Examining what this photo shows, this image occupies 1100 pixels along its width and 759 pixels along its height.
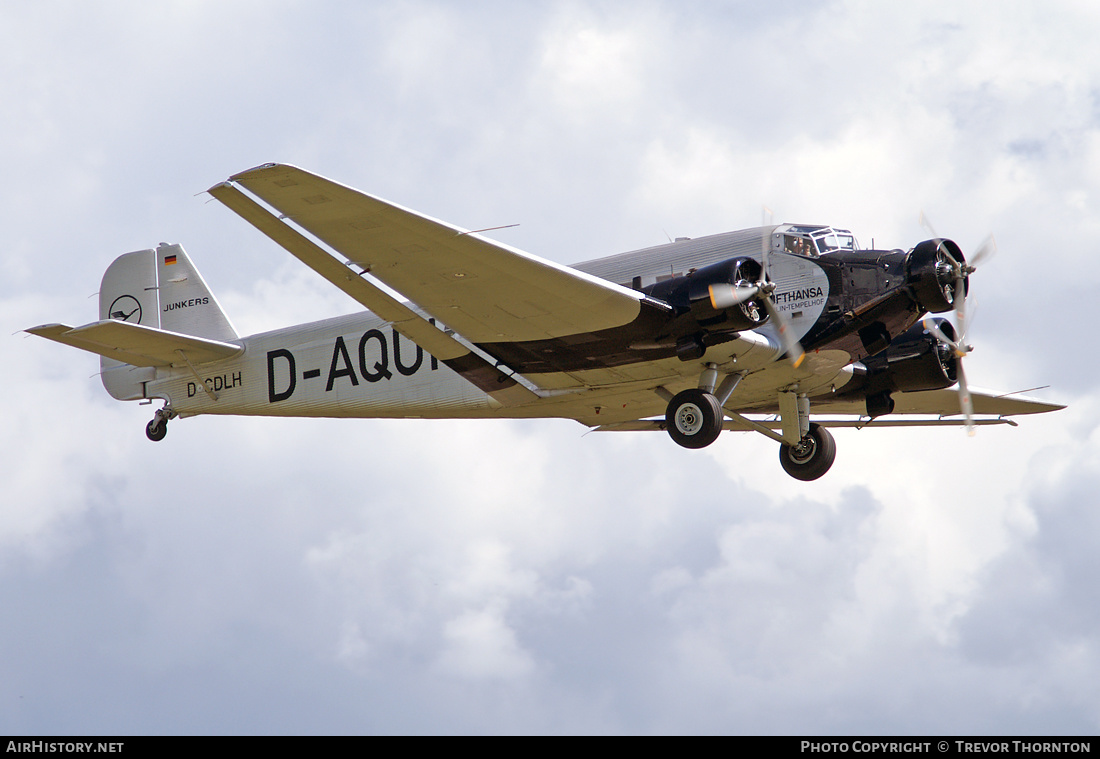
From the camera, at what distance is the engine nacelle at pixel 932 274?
16172 mm

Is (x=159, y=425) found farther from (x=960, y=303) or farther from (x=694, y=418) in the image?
(x=960, y=303)

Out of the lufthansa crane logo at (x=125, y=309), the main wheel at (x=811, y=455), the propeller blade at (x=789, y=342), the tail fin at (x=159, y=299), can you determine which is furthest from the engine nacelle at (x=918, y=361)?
the lufthansa crane logo at (x=125, y=309)

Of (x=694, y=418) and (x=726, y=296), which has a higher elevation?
(x=726, y=296)

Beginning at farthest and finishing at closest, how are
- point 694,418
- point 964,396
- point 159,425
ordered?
point 159,425
point 964,396
point 694,418

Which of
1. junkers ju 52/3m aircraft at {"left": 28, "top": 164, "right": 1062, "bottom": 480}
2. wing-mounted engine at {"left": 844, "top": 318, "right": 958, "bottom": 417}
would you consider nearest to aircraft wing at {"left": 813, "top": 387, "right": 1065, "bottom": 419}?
junkers ju 52/3m aircraft at {"left": 28, "top": 164, "right": 1062, "bottom": 480}

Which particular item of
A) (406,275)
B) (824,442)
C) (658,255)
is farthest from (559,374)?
(824,442)

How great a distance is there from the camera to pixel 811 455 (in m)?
19.3

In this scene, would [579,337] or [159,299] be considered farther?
[159,299]

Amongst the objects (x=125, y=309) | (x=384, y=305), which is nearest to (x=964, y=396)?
(x=384, y=305)

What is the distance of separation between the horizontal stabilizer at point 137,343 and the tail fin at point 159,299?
3.28ft

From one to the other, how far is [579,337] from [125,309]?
10758 millimetres

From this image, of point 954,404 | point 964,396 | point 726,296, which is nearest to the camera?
point 726,296

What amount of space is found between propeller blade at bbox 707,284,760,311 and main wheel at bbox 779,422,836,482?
4.58 meters

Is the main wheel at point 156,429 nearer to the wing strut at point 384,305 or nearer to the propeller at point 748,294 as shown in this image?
the wing strut at point 384,305
